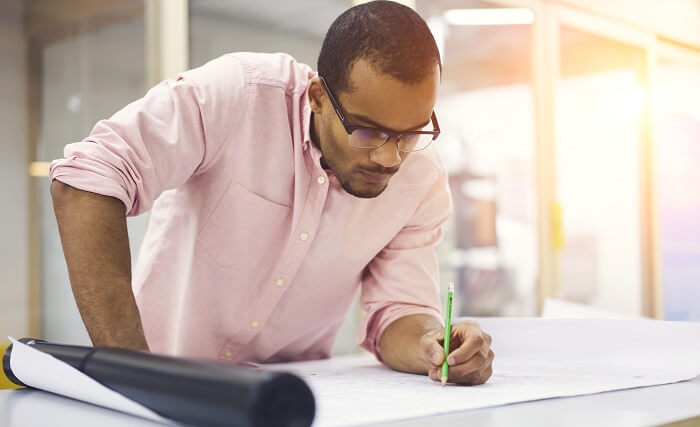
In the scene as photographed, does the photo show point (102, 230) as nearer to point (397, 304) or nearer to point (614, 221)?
point (397, 304)

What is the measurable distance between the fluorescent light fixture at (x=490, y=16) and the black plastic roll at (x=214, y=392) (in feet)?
10.2

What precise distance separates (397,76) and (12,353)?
698 millimetres

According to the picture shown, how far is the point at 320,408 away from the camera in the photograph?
88 centimetres

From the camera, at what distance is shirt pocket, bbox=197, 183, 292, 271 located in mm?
1400

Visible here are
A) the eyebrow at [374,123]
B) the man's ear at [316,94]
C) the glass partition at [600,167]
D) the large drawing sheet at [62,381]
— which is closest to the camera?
the large drawing sheet at [62,381]

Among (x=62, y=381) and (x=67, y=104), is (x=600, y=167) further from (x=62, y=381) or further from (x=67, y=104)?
(x=62, y=381)

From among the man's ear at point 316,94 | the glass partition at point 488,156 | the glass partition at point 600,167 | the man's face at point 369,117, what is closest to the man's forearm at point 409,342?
the man's face at point 369,117

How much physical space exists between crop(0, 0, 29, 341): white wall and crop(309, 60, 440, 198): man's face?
133 cm

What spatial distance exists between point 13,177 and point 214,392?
1.93 m

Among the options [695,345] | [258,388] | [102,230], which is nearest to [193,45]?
[102,230]

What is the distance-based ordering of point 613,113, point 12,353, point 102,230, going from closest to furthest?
point 12,353
point 102,230
point 613,113

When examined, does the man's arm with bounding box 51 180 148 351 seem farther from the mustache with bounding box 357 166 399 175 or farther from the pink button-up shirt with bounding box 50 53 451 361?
the mustache with bounding box 357 166 399 175

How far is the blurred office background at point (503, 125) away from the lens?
7.85ft

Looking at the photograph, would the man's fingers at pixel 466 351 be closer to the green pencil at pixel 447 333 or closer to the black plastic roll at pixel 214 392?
the green pencil at pixel 447 333
